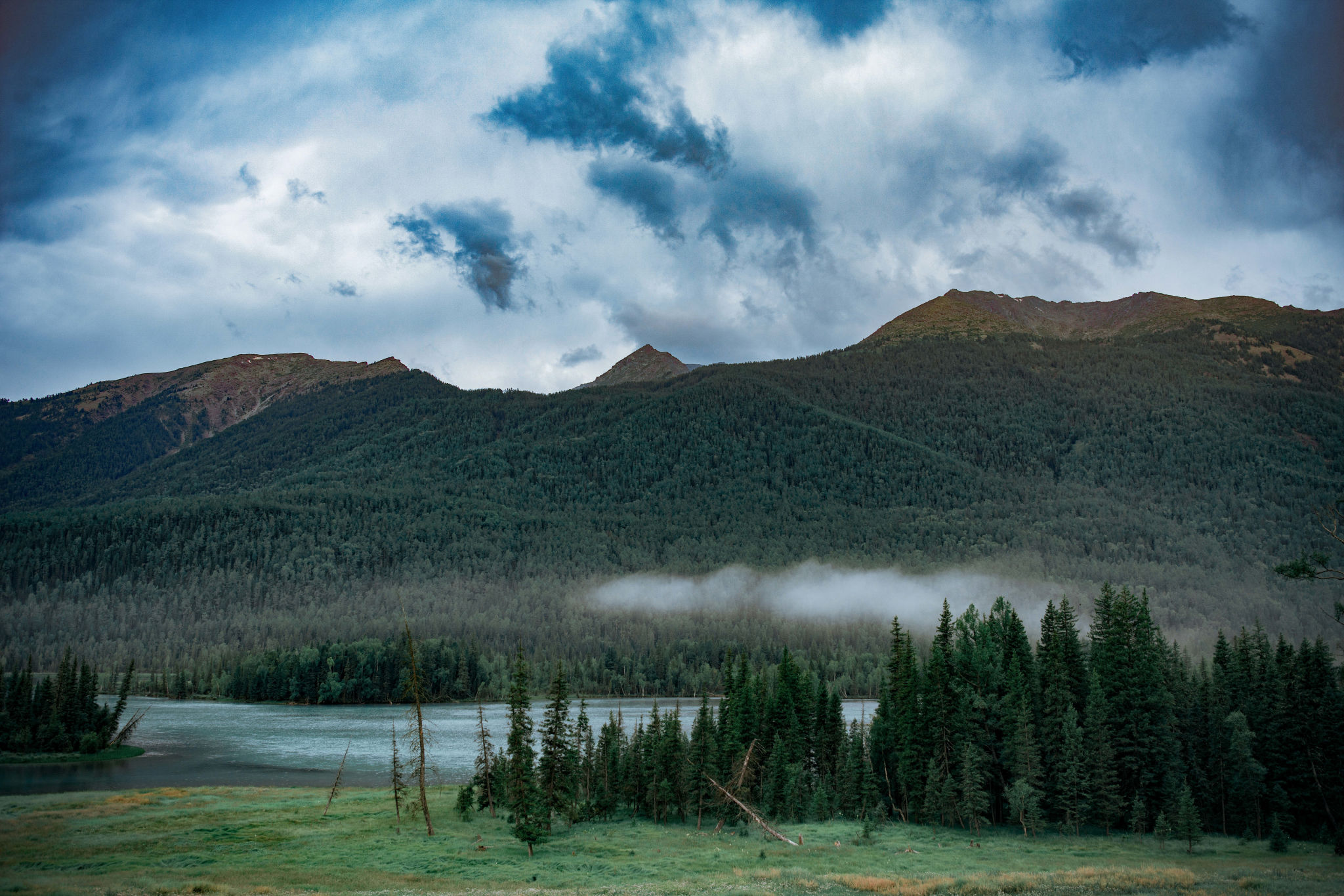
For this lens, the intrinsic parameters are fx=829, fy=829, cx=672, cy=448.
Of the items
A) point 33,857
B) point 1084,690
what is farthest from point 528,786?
point 1084,690

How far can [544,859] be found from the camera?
5156 centimetres

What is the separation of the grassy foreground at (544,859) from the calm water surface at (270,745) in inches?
878

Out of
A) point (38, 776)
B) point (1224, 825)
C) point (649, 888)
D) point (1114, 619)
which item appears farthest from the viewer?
point (38, 776)

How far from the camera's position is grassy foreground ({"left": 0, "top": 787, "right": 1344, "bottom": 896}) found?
39.9 meters

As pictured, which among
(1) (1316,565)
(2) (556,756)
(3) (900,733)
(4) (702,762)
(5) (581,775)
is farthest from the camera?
(5) (581,775)

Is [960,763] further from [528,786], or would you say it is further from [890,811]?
[528,786]

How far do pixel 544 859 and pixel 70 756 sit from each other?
83773 mm

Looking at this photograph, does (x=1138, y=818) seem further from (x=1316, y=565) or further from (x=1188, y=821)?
(x=1316, y=565)

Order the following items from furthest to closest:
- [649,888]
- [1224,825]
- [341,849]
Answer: [1224,825]
[341,849]
[649,888]

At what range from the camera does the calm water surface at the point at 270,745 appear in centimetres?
8988

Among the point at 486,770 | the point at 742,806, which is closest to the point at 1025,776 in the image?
the point at 742,806

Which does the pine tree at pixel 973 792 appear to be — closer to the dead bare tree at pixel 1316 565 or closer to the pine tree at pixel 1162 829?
the pine tree at pixel 1162 829

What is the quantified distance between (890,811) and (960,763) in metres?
11.8

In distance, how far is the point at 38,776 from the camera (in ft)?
289
